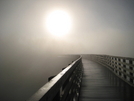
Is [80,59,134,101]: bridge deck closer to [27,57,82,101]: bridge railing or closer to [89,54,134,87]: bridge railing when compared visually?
[89,54,134,87]: bridge railing

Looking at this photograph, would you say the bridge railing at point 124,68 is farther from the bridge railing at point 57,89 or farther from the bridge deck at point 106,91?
the bridge railing at point 57,89

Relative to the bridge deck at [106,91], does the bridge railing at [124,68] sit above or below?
above

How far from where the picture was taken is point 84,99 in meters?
4.61

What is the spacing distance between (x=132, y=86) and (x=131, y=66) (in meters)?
1.09

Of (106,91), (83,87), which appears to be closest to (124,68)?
(106,91)

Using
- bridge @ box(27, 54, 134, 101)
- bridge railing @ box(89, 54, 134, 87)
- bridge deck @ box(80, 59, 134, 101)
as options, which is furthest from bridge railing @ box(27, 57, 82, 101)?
bridge railing @ box(89, 54, 134, 87)

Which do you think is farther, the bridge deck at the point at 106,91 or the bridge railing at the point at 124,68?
the bridge railing at the point at 124,68

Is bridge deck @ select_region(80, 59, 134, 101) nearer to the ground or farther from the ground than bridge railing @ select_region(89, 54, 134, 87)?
nearer to the ground

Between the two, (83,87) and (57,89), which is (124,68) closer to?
(83,87)

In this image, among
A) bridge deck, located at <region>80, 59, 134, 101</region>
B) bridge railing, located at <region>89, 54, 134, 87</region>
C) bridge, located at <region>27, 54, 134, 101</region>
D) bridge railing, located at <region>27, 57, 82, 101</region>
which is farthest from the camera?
bridge railing, located at <region>89, 54, 134, 87</region>

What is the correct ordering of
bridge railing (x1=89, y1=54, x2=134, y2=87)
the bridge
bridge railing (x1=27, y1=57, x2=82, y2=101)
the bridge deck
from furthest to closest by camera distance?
bridge railing (x1=89, y1=54, x2=134, y2=87) → the bridge deck → the bridge → bridge railing (x1=27, y1=57, x2=82, y2=101)

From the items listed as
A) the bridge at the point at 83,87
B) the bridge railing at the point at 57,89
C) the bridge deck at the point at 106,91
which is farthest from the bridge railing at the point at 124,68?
the bridge railing at the point at 57,89

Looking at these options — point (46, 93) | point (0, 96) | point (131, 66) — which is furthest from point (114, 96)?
point (0, 96)

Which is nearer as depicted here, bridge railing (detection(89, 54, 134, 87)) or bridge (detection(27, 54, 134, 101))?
bridge (detection(27, 54, 134, 101))
